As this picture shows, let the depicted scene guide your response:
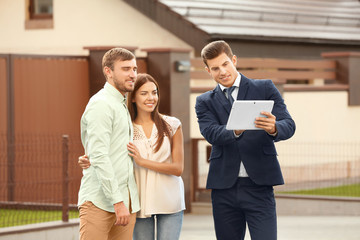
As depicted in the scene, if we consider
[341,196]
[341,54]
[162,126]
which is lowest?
[341,196]

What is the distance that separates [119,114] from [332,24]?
17.3 metres

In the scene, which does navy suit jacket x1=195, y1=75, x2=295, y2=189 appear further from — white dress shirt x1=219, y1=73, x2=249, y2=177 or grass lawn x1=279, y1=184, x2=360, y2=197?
grass lawn x1=279, y1=184, x2=360, y2=197

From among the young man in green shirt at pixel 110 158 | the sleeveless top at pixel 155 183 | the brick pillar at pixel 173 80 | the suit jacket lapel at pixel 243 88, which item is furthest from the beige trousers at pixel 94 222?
the brick pillar at pixel 173 80

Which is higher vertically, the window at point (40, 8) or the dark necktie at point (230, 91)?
the window at point (40, 8)

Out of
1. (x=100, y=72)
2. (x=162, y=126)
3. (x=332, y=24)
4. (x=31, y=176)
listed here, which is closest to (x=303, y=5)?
(x=332, y=24)

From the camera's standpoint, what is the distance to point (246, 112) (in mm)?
4965

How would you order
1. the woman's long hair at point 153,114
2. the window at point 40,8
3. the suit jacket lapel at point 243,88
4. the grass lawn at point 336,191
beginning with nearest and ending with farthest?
the suit jacket lapel at point 243,88, the woman's long hair at point 153,114, the grass lawn at point 336,191, the window at point 40,8

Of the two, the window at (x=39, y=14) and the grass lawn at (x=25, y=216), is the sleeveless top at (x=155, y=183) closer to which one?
the grass lawn at (x=25, y=216)

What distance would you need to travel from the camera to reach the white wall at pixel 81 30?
17.8 metres

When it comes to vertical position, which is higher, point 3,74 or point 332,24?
point 332,24

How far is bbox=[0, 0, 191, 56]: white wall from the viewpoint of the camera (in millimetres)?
17797

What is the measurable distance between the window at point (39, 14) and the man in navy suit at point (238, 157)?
14131mm

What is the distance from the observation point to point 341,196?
1468 centimetres

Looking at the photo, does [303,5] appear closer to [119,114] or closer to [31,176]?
[31,176]
